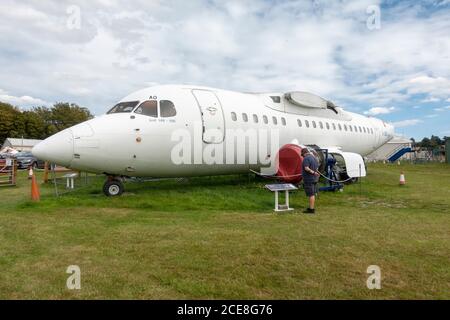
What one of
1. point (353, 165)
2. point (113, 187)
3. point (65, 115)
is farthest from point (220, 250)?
point (65, 115)

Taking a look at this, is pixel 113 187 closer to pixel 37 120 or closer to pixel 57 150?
pixel 57 150

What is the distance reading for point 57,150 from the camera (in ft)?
34.1

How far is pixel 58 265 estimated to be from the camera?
532cm

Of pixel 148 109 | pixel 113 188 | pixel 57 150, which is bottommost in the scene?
pixel 113 188

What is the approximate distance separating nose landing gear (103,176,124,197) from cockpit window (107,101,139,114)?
2207mm

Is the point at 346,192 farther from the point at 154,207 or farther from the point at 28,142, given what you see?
the point at 28,142

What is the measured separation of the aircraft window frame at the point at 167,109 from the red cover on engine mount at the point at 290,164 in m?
4.21

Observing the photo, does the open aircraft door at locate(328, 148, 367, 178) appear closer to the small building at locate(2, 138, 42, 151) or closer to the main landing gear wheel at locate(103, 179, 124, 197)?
the main landing gear wheel at locate(103, 179, 124, 197)

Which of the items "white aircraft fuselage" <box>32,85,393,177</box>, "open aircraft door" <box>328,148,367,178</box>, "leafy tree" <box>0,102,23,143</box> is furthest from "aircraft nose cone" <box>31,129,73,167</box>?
"leafy tree" <box>0,102,23,143</box>

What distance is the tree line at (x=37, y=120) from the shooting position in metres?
84.7

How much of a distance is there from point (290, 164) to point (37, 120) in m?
92.8
